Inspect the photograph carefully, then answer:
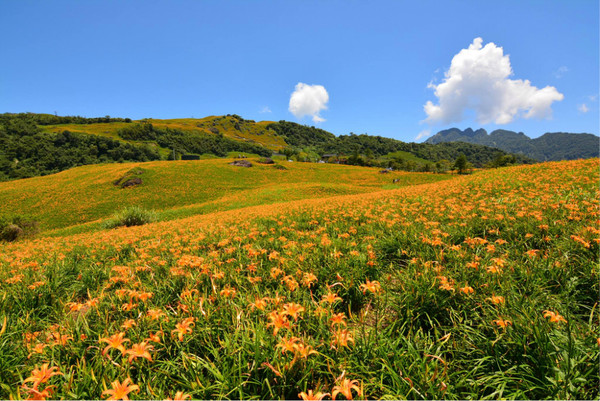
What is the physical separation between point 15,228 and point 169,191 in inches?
626

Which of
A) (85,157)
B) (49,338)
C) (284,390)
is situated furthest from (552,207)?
(85,157)

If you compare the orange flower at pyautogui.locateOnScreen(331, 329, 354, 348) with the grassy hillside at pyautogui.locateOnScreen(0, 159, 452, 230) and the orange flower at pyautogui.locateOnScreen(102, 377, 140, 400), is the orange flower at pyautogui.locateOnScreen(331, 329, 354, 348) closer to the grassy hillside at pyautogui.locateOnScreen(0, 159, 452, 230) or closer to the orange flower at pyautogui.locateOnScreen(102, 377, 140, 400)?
the orange flower at pyautogui.locateOnScreen(102, 377, 140, 400)

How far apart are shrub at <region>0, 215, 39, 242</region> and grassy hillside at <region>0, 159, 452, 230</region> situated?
14.7ft

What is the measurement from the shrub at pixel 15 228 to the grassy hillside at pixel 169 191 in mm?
4474

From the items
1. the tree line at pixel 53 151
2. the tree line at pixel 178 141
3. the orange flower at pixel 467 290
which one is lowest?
the orange flower at pixel 467 290

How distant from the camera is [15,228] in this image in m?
16.2

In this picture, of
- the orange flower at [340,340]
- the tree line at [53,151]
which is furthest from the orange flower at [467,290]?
the tree line at [53,151]

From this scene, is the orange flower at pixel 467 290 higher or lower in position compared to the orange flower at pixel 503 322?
higher

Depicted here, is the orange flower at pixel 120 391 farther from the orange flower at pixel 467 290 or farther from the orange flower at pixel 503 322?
the orange flower at pixel 467 290

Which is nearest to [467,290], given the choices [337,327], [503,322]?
[503,322]

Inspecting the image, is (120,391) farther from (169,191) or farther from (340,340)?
(169,191)

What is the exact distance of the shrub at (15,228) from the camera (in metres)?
15.7

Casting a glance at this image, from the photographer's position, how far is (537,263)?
2840mm

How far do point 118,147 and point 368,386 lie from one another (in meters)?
112
